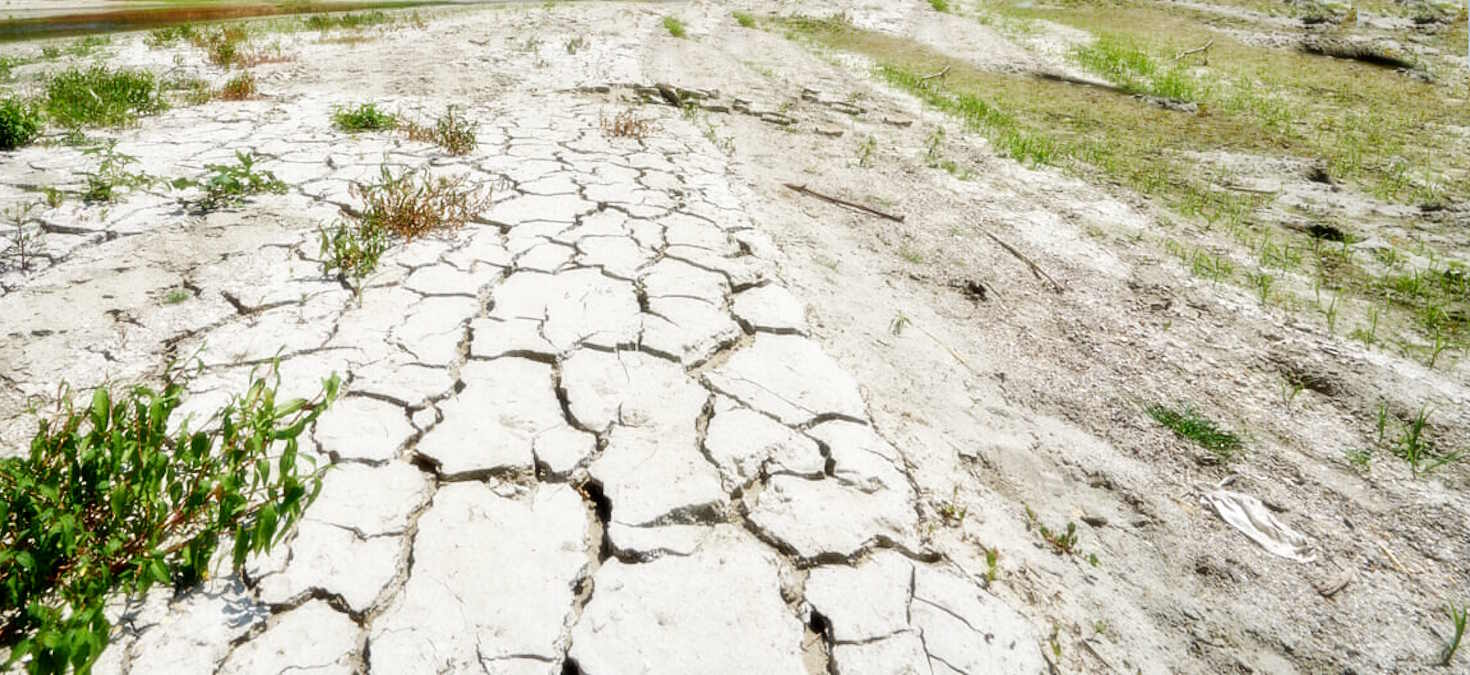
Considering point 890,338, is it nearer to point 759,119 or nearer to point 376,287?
point 376,287

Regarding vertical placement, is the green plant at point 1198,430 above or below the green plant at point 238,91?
below

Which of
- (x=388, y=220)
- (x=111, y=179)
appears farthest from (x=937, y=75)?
(x=111, y=179)

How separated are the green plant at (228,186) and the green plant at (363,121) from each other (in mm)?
1324

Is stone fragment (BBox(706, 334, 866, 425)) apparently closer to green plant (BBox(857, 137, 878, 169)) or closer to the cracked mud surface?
the cracked mud surface

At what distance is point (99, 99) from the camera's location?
17.4 feet

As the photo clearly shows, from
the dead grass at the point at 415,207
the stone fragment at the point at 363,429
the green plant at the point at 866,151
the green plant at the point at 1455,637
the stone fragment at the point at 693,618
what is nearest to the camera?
the stone fragment at the point at 693,618

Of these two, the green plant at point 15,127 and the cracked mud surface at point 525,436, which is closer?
the cracked mud surface at point 525,436

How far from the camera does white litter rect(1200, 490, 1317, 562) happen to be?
6.82ft

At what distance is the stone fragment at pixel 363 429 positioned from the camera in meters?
2.06

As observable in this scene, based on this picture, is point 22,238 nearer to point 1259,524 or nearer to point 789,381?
point 789,381

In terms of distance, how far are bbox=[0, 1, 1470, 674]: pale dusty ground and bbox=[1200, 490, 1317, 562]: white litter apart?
50 mm

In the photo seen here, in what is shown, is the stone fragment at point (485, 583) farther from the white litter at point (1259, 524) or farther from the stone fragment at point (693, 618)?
the white litter at point (1259, 524)

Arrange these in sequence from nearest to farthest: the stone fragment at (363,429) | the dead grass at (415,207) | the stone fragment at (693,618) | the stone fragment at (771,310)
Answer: the stone fragment at (693,618), the stone fragment at (363,429), the stone fragment at (771,310), the dead grass at (415,207)

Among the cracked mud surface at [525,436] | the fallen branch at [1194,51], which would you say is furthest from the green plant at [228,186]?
the fallen branch at [1194,51]
